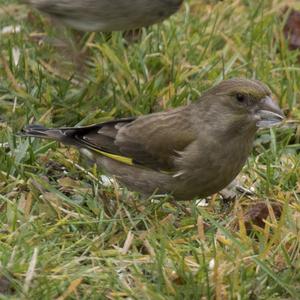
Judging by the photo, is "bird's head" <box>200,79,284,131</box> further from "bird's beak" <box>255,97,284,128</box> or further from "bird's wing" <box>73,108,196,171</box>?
"bird's wing" <box>73,108,196,171</box>

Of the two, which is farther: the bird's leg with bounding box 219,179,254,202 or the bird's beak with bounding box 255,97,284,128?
the bird's leg with bounding box 219,179,254,202

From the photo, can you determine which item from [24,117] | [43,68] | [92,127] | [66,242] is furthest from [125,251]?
[43,68]

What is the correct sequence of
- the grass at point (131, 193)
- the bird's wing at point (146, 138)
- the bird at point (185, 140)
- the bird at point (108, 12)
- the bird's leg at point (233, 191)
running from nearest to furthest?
1. the grass at point (131, 193)
2. the bird at point (185, 140)
3. the bird's wing at point (146, 138)
4. the bird's leg at point (233, 191)
5. the bird at point (108, 12)

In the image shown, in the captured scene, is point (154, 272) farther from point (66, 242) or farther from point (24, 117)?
point (24, 117)

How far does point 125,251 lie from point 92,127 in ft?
3.85

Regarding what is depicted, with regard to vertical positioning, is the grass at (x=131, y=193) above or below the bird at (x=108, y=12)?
below

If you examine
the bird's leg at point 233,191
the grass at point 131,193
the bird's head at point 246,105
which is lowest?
the bird's leg at point 233,191

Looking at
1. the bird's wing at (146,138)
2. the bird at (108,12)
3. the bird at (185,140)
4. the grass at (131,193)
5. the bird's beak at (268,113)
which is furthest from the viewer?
the bird at (108,12)

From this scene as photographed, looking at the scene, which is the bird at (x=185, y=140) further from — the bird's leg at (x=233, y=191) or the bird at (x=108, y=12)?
the bird at (x=108, y=12)

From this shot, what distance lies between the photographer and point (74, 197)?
238 inches

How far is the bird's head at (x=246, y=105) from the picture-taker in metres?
5.81

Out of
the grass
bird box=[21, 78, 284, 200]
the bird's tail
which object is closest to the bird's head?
bird box=[21, 78, 284, 200]

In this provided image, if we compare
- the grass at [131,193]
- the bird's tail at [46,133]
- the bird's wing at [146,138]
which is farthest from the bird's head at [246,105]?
the bird's tail at [46,133]

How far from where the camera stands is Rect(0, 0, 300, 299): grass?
16.0 ft
